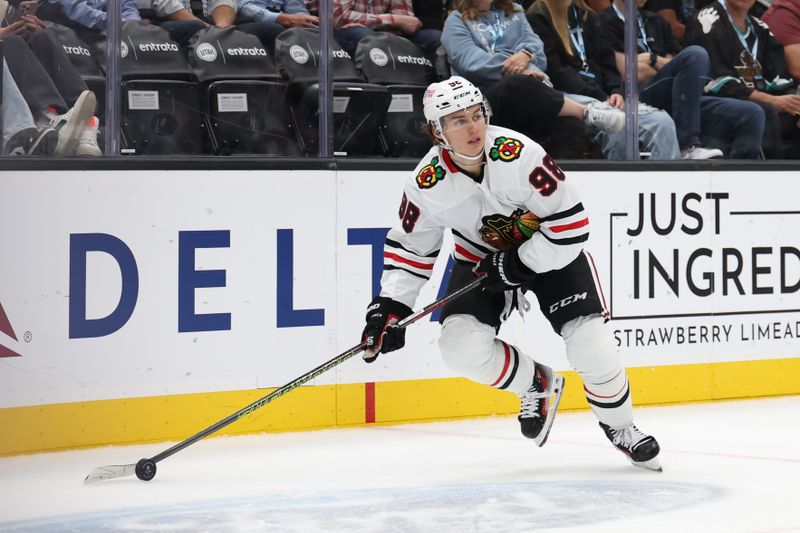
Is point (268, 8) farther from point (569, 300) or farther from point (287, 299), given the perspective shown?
Answer: point (569, 300)

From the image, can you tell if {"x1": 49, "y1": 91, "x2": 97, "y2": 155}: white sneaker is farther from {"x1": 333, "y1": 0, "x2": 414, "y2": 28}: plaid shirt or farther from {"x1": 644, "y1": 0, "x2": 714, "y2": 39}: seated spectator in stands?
{"x1": 644, "y1": 0, "x2": 714, "y2": 39}: seated spectator in stands

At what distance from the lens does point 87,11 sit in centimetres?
421

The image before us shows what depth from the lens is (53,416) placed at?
4078mm

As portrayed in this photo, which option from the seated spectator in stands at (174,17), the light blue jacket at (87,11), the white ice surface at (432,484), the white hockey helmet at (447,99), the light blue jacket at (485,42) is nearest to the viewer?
the white ice surface at (432,484)

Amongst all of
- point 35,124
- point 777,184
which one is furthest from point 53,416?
point 777,184

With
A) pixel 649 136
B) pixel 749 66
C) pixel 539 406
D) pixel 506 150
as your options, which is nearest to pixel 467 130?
pixel 506 150

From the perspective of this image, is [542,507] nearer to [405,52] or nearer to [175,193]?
[175,193]

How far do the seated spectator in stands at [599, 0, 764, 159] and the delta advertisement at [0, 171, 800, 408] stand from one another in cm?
18

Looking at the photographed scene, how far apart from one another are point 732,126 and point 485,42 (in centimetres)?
122

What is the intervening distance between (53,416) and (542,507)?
168 centimetres

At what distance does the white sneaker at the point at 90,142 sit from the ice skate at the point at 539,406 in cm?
162

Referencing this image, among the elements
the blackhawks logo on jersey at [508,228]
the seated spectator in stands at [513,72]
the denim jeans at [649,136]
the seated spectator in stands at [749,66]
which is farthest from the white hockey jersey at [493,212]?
the seated spectator in stands at [749,66]

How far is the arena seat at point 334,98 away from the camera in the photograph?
4.63m

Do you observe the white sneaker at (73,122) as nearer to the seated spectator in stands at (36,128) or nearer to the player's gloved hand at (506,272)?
the seated spectator in stands at (36,128)
